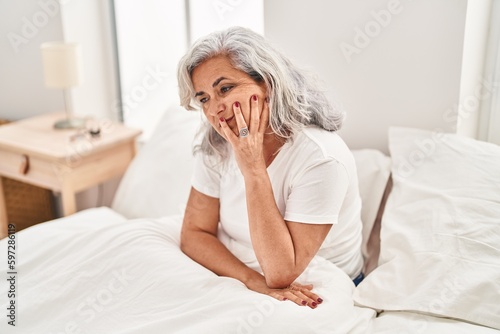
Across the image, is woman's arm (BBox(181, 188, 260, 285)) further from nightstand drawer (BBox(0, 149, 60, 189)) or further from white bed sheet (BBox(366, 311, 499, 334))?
nightstand drawer (BBox(0, 149, 60, 189))

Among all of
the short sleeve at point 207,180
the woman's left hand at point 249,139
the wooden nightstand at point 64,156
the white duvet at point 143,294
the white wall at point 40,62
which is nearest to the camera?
the white duvet at point 143,294

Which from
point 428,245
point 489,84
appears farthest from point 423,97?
point 428,245

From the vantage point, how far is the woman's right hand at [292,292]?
119 centimetres

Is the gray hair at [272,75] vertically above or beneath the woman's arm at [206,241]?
above

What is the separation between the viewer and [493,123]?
63.9 inches

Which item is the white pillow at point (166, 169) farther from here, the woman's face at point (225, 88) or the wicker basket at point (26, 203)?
the wicker basket at point (26, 203)

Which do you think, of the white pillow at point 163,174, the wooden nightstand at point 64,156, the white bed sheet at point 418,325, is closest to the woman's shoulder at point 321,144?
the white bed sheet at point 418,325

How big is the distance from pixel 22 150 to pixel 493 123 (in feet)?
5.41

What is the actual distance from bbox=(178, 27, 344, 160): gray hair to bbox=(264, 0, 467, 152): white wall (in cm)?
27

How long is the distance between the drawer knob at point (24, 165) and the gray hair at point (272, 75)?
1010 millimetres

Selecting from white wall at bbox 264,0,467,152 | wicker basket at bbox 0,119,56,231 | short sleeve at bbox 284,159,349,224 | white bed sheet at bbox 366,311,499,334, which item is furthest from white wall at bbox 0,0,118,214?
white bed sheet at bbox 366,311,499,334

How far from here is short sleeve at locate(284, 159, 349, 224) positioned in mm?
1222

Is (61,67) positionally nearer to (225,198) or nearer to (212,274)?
(225,198)

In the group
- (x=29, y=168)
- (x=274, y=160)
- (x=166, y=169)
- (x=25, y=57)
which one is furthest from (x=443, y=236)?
(x=25, y=57)
